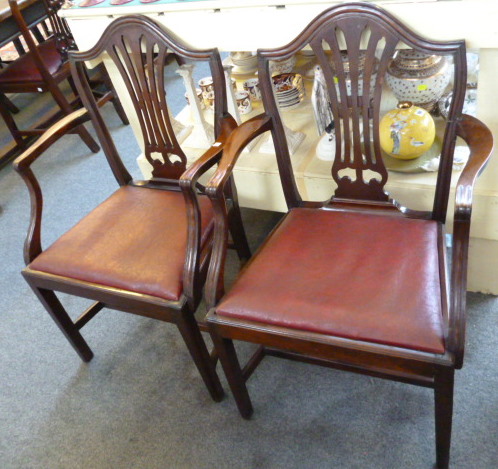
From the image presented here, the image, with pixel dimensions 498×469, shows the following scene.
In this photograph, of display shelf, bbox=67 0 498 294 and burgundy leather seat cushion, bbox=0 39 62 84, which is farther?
burgundy leather seat cushion, bbox=0 39 62 84

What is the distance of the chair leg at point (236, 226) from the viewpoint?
4.83ft

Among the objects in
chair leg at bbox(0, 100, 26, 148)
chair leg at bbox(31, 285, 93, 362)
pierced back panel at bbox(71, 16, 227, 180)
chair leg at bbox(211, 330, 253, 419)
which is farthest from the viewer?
chair leg at bbox(0, 100, 26, 148)

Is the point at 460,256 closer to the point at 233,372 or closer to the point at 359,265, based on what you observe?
the point at 359,265

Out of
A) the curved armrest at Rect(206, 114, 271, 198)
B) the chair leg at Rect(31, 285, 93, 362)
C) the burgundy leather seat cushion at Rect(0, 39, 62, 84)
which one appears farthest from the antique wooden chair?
the curved armrest at Rect(206, 114, 271, 198)

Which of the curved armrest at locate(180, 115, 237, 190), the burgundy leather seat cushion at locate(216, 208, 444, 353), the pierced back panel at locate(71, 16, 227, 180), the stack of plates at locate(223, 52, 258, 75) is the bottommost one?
the burgundy leather seat cushion at locate(216, 208, 444, 353)

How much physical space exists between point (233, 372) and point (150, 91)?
31.7 inches

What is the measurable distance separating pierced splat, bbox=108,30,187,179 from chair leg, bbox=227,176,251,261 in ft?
0.56

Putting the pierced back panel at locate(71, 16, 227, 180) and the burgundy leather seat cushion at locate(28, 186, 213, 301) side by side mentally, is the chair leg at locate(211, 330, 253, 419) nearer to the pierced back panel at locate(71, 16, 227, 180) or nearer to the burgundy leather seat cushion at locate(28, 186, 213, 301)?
the burgundy leather seat cushion at locate(28, 186, 213, 301)

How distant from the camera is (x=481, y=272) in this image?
4.97 feet

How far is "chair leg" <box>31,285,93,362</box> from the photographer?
147cm

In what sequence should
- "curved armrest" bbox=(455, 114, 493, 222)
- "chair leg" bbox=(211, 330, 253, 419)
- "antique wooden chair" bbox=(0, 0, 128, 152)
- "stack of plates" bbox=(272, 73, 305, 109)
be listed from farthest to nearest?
"antique wooden chair" bbox=(0, 0, 128, 152) < "stack of plates" bbox=(272, 73, 305, 109) < "chair leg" bbox=(211, 330, 253, 419) < "curved armrest" bbox=(455, 114, 493, 222)

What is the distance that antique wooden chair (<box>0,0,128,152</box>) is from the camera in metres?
2.36

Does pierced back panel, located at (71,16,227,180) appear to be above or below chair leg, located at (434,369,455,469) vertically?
above

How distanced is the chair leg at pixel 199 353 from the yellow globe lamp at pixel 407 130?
2.34ft
